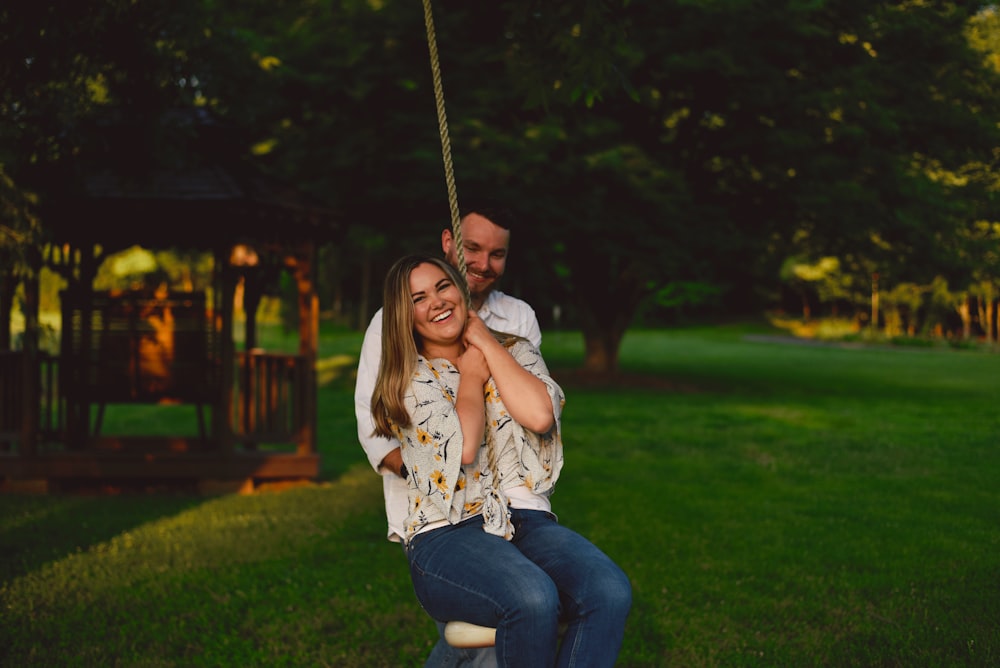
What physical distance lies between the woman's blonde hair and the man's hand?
74 millimetres

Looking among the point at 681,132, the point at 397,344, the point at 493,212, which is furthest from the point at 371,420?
the point at 681,132

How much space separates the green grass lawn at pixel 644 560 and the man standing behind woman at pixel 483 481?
185 cm

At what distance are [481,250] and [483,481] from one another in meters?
0.93

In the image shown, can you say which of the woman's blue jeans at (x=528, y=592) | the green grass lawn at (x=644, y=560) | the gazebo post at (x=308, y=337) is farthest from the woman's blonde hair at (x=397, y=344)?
the gazebo post at (x=308, y=337)

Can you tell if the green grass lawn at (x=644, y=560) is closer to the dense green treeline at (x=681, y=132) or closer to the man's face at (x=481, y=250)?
the man's face at (x=481, y=250)

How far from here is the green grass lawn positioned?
4.99 meters

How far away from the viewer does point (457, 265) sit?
3.60 meters

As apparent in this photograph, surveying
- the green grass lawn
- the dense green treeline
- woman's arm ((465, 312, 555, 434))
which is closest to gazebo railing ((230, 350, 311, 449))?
the green grass lawn

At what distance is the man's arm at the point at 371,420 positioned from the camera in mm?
3316

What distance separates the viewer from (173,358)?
9609 mm

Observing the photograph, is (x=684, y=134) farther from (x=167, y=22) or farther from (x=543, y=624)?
(x=543, y=624)

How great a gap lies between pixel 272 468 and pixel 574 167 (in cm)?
761

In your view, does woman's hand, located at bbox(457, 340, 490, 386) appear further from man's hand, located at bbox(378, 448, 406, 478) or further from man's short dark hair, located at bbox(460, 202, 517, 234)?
man's short dark hair, located at bbox(460, 202, 517, 234)

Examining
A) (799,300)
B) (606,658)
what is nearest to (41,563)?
(606,658)
